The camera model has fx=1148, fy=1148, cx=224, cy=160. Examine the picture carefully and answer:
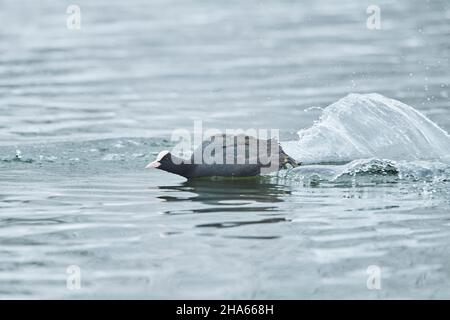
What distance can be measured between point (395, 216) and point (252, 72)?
9720mm

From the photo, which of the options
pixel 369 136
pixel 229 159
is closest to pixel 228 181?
pixel 229 159

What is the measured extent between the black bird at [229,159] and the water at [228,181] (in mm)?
157

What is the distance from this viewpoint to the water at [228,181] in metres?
7.96

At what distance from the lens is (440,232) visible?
898 centimetres

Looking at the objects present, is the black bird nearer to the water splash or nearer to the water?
the water

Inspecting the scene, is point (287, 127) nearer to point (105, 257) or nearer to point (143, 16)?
point (105, 257)

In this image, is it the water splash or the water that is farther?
the water splash

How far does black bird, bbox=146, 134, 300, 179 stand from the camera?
38.1ft

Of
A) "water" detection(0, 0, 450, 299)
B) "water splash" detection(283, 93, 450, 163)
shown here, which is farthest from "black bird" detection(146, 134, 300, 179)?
"water splash" detection(283, 93, 450, 163)

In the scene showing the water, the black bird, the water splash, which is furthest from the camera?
the water splash

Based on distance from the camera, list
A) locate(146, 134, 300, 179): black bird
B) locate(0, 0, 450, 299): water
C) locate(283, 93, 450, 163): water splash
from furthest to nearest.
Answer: locate(283, 93, 450, 163): water splash < locate(146, 134, 300, 179): black bird < locate(0, 0, 450, 299): water

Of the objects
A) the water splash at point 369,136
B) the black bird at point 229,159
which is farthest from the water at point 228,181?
the black bird at point 229,159

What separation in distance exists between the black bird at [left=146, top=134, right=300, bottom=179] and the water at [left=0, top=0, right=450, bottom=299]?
0.52 feet

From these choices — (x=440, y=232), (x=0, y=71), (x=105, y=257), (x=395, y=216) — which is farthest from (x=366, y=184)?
(x=0, y=71)
